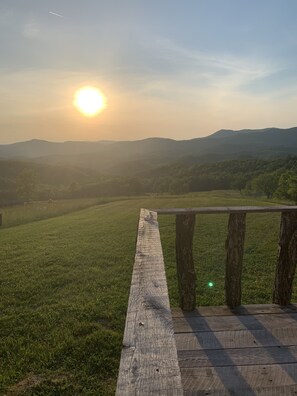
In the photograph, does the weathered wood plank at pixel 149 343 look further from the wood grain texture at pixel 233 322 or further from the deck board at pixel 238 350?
the wood grain texture at pixel 233 322

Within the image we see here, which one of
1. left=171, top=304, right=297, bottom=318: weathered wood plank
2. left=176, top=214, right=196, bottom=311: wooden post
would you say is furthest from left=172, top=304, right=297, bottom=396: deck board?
left=176, top=214, right=196, bottom=311: wooden post

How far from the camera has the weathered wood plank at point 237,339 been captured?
4.11 meters

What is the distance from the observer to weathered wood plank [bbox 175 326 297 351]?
13.5ft

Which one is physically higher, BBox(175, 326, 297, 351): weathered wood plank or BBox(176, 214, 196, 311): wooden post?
BBox(176, 214, 196, 311): wooden post

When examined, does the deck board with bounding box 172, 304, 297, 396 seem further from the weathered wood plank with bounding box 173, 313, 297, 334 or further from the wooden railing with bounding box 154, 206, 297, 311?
the wooden railing with bounding box 154, 206, 297, 311

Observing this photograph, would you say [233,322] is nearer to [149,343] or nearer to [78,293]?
[149,343]

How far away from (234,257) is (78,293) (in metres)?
4.19

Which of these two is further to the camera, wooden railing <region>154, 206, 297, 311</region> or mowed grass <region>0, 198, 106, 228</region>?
mowed grass <region>0, 198, 106, 228</region>

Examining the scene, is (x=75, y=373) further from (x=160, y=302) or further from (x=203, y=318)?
(x=160, y=302)

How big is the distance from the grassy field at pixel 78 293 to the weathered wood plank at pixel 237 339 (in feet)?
3.73

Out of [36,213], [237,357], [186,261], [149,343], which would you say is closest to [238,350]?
[237,357]

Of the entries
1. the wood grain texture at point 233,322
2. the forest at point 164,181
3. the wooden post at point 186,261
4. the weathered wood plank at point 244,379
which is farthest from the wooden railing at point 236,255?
the forest at point 164,181

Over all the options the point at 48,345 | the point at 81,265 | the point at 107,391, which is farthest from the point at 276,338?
the point at 81,265

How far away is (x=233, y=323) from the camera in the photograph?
4711 mm
